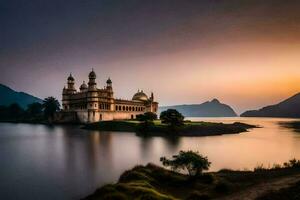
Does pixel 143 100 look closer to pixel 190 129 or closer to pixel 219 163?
pixel 190 129

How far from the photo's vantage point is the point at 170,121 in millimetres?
85438

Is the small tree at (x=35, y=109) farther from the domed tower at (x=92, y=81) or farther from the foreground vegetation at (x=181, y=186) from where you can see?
the foreground vegetation at (x=181, y=186)

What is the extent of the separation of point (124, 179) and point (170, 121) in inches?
2446

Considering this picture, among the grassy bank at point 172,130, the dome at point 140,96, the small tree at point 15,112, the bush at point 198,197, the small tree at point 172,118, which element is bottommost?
the bush at point 198,197

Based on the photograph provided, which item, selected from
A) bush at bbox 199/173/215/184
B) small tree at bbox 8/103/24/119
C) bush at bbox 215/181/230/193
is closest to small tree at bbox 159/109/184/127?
bush at bbox 199/173/215/184

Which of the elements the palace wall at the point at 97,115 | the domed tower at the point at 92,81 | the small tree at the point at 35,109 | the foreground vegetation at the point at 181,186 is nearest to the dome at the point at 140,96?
the palace wall at the point at 97,115

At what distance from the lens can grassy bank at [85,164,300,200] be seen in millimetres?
17359

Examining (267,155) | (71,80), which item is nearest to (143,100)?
(71,80)

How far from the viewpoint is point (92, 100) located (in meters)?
124

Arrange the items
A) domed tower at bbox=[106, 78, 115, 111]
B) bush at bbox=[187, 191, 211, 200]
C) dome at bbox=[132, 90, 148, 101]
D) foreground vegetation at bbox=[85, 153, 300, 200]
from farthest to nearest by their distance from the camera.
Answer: dome at bbox=[132, 90, 148, 101], domed tower at bbox=[106, 78, 115, 111], bush at bbox=[187, 191, 211, 200], foreground vegetation at bbox=[85, 153, 300, 200]

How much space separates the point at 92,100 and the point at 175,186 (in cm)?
10386

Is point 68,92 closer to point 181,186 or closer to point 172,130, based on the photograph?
point 172,130

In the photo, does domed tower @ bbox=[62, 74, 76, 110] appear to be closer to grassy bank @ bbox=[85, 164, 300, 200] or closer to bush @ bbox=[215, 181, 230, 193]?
grassy bank @ bbox=[85, 164, 300, 200]

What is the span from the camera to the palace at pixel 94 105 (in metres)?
124
